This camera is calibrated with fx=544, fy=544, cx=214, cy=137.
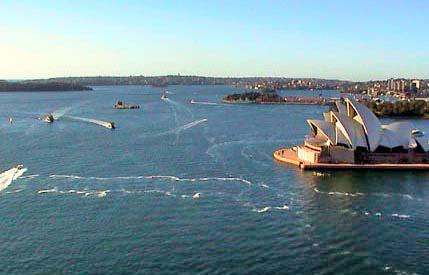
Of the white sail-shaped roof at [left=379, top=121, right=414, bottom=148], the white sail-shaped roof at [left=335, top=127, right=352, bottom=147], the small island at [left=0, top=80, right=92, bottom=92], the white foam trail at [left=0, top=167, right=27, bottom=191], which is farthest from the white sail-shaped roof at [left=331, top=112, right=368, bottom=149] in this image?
the small island at [left=0, top=80, right=92, bottom=92]

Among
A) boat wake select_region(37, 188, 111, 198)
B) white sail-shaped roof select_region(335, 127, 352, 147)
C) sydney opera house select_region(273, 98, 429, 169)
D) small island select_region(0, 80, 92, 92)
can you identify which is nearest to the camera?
boat wake select_region(37, 188, 111, 198)

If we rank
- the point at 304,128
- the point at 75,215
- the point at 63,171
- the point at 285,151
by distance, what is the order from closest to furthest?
the point at 75,215 < the point at 63,171 < the point at 285,151 < the point at 304,128

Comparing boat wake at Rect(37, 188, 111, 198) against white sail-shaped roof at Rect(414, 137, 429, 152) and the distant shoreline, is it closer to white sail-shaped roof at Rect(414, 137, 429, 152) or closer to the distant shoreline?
white sail-shaped roof at Rect(414, 137, 429, 152)

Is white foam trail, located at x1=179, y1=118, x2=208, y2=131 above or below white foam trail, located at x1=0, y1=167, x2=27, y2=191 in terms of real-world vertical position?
above

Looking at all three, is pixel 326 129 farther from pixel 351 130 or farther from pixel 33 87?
pixel 33 87

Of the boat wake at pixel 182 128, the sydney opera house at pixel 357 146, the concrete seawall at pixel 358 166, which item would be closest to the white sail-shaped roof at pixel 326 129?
the sydney opera house at pixel 357 146

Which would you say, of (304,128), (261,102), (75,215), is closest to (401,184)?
(75,215)

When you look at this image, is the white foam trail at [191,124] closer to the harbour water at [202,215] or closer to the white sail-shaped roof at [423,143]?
the harbour water at [202,215]

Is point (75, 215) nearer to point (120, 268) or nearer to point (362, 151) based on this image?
point (120, 268)

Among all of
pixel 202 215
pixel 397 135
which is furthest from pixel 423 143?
pixel 202 215
